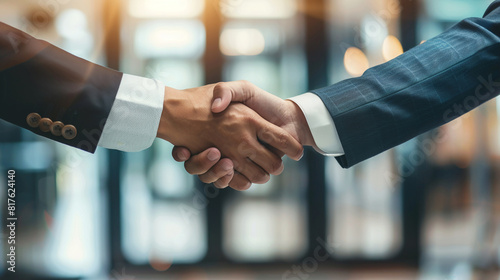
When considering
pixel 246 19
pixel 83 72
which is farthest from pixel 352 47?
pixel 83 72

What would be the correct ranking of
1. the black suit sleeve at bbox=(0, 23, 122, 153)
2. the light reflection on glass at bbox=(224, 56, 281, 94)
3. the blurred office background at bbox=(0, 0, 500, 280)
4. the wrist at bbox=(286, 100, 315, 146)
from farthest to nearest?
the light reflection on glass at bbox=(224, 56, 281, 94), the blurred office background at bbox=(0, 0, 500, 280), the wrist at bbox=(286, 100, 315, 146), the black suit sleeve at bbox=(0, 23, 122, 153)

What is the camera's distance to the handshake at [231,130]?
1378 millimetres

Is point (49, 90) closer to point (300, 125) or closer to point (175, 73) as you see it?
point (300, 125)

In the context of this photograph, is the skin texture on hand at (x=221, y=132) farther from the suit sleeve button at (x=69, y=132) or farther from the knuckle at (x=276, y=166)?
the suit sleeve button at (x=69, y=132)

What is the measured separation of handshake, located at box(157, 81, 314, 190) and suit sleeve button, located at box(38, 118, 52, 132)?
1.12ft

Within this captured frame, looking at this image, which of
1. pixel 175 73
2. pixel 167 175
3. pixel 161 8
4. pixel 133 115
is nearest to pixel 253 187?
pixel 167 175

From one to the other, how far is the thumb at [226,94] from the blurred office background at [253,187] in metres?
1.93

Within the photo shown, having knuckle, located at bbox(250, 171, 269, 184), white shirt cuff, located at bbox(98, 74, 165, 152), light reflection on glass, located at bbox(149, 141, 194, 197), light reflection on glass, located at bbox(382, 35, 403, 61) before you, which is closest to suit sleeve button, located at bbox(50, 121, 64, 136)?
white shirt cuff, located at bbox(98, 74, 165, 152)

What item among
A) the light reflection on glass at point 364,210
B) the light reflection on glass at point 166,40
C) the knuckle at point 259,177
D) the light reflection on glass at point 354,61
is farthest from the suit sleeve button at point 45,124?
the light reflection on glass at point 354,61

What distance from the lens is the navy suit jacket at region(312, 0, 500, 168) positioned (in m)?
1.33

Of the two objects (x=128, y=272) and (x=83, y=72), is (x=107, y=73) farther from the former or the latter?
(x=128, y=272)

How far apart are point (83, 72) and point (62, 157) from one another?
2.27 meters

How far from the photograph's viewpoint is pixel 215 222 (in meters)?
3.41

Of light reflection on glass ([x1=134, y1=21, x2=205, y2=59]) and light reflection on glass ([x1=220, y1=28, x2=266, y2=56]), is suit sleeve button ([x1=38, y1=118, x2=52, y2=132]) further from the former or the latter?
light reflection on glass ([x1=220, y1=28, x2=266, y2=56])
